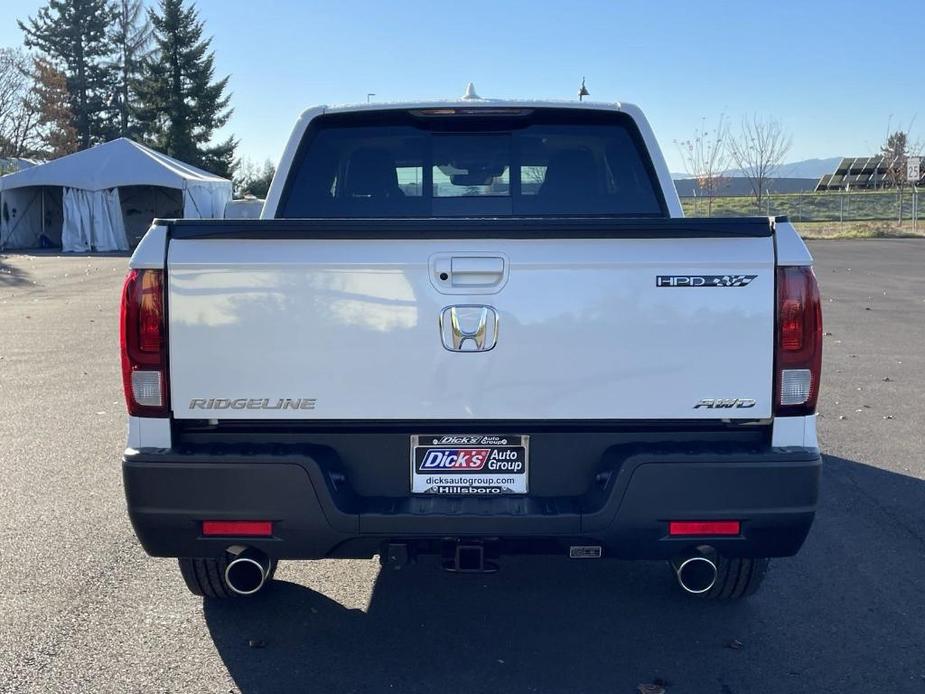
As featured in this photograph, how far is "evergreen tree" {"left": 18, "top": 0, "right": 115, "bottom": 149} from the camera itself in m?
66.2

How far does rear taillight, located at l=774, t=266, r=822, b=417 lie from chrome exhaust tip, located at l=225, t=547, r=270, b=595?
76.8 inches

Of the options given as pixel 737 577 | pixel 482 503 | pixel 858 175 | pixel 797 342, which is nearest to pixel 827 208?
pixel 858 175

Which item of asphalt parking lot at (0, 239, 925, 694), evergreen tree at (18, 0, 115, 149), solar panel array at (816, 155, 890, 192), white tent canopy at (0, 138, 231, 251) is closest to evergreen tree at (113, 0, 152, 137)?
evergreen tree at (18, 0, 115, 149)

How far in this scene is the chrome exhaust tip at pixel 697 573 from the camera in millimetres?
3791

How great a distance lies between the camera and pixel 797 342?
11.2 ft

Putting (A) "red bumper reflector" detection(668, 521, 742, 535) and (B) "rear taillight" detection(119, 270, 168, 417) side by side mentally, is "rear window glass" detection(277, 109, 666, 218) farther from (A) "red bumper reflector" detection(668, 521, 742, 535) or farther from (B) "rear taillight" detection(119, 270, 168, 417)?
(A) "red bumper reflector" detection(668, 521, 742, 535)

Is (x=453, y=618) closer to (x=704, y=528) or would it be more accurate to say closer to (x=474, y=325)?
(x=704, y=528)

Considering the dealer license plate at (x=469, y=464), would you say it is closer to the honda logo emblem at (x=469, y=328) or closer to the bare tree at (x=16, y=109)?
the honda logo emblem at (x=469, y=328)

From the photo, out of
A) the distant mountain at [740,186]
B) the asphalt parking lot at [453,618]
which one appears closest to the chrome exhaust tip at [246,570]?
the asphalt parking lot at [453,618]

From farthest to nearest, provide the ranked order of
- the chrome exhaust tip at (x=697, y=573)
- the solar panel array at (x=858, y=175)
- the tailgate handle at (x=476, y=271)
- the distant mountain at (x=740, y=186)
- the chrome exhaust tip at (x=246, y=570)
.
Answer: the solar panel array at (x=858, y=175) < the distant mountain at (x=740, y=186) < the chrome exhaust tip at (x=697, y=573) < the chrome exhaust tip at (x=246, y=570) < the tailgate handle at (x=476, y=271)

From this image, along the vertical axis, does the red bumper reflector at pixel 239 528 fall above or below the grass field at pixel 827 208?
above

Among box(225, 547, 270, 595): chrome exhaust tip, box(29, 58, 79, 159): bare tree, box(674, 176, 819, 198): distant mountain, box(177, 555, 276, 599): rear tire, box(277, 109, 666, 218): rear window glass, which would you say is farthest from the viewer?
box(674, 176, 819, 198): distant mountain

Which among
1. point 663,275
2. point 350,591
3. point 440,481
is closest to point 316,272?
point 440,481

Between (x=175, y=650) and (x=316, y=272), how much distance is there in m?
1.69
